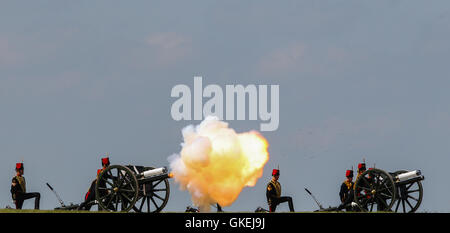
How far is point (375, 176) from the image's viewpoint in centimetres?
3509

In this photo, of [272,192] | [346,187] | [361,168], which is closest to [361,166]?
[361,168]

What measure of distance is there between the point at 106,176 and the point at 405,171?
9858mm

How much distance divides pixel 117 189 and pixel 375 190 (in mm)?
8506

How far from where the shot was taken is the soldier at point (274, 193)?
36500 millimetres

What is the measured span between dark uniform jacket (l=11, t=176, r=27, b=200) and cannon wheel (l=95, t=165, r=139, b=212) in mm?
3393

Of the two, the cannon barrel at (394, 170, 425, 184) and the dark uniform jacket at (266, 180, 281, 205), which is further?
the dark uniform jacket at (266, 180, 281, 205)

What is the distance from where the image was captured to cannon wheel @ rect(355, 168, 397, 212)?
A: 3469 centimetres

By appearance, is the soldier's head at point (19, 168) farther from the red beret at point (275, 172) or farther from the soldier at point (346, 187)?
the soldier at point (346, 187)

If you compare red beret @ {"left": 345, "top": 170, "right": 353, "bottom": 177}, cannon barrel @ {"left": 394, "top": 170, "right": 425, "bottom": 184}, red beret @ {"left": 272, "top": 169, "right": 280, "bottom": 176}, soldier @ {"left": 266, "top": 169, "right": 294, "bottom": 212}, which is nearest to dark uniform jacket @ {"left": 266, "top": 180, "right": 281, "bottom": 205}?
soldier @ {"left": 266, "top": 169, "right": 294, "bottom": 212}

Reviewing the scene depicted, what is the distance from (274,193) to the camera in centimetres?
3662

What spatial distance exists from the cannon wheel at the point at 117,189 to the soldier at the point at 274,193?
5.42 m

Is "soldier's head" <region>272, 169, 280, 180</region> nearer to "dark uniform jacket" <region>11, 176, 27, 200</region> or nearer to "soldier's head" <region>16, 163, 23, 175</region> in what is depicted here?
"dark uniform jacket" <region>11, 176, 27, 200</region>

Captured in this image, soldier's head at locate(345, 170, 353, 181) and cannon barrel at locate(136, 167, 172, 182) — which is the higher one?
soldier's head at locate(345, 170, 353, 181)
